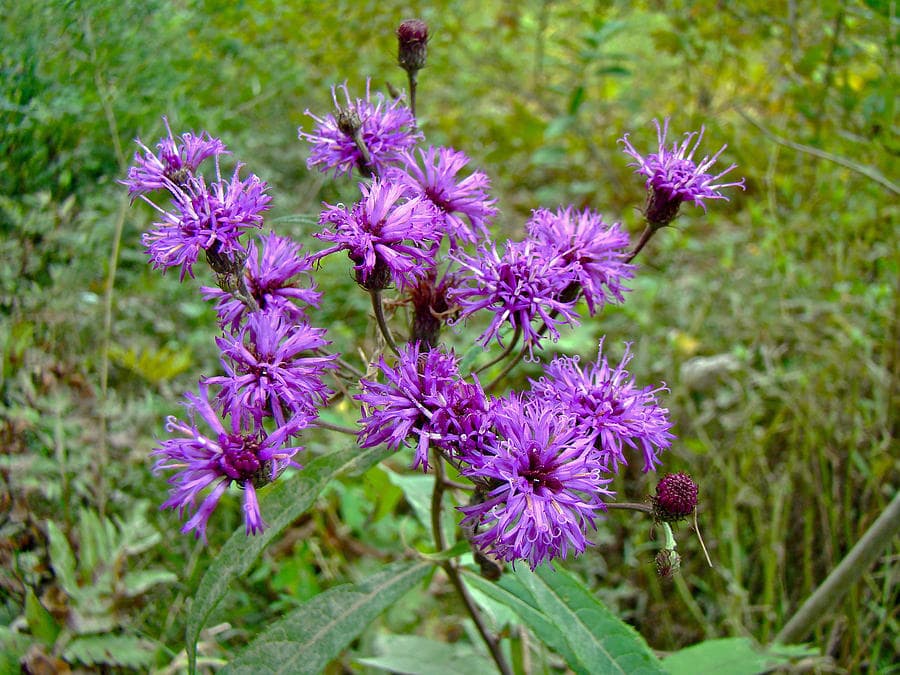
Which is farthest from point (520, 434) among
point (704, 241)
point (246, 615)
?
point (704, 241)

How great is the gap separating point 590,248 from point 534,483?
54 centimetres

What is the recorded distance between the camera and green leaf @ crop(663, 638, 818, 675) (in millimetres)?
1842

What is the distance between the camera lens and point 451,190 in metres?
1.53

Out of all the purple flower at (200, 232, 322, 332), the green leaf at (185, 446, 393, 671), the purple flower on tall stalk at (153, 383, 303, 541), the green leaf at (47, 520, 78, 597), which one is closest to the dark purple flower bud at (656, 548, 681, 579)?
the green leaf at (185, 446, 393, 671)

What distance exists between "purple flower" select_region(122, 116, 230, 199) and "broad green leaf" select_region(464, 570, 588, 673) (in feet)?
3.71

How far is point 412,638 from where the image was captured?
6.78ft

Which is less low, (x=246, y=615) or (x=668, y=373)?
(x=668, y=373)

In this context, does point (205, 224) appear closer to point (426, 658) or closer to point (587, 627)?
point (587, 627)

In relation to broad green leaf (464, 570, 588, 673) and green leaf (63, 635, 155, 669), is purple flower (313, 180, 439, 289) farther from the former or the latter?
green leaf (63, 635, 155, 669)

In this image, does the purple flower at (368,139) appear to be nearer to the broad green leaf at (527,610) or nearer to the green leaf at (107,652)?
the broad green leaf at (527,610)

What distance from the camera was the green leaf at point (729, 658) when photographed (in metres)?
1.84

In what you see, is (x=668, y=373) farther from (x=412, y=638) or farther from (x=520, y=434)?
(x=520, y=434)

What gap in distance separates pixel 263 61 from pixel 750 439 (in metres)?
2.96

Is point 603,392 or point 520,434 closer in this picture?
point 520,434
